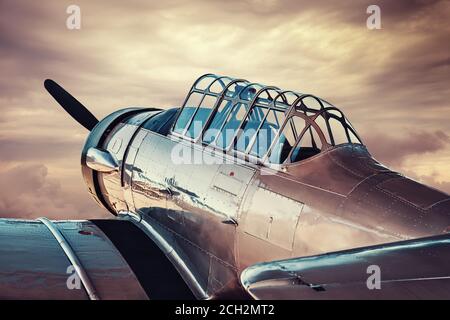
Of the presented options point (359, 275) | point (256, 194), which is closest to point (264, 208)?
point (256, 194)

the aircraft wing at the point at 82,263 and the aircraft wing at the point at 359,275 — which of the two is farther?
the aircraft wing at the point at 82,263

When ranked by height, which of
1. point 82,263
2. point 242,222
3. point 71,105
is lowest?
point 82,263

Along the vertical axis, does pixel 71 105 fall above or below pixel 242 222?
above

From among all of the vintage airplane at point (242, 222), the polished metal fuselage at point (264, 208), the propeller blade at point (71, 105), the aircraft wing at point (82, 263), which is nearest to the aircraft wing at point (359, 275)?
the vintage airplane at point (242, 222)

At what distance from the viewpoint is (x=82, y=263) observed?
286 inches

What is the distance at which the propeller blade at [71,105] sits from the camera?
1318cm

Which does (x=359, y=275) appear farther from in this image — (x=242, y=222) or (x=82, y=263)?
(x=82, y=263)

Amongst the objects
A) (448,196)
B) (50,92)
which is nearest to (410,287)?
(448,196)

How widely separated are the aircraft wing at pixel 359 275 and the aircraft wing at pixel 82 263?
3.54m

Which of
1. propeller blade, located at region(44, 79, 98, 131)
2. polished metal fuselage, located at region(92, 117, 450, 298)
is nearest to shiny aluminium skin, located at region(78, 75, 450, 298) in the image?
polished metal fuselage, located at region(92, 117, 450, 298)

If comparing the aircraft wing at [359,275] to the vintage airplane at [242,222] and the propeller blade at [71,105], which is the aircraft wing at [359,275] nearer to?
the vintage airplane at [242,222]

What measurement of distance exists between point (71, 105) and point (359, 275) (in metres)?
11.2

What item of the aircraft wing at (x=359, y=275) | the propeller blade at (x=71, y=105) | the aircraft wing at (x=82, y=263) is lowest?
the aircraft wing at (x=82, y=263)

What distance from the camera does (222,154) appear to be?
7203 millimetres
